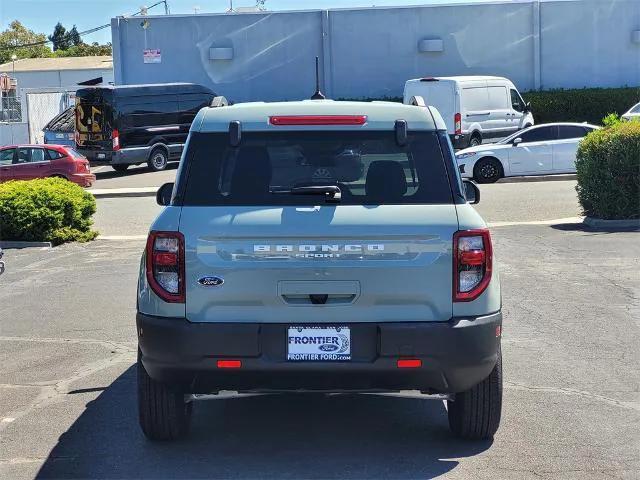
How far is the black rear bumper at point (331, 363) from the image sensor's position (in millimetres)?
5406

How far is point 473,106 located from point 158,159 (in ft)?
30.4

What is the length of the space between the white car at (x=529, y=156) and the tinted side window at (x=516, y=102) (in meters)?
6.99

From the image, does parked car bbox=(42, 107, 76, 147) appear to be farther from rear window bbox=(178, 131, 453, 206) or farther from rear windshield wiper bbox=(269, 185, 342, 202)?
rear windshield wiper bbox=(269, 185, 342, 202)

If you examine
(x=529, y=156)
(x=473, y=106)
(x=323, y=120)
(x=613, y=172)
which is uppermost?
(x=323, y=120)

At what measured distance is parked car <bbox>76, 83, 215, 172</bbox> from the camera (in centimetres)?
2984

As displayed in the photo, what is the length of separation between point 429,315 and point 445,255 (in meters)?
0.32

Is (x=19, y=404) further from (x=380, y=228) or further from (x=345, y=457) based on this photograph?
(x=380, y=228)

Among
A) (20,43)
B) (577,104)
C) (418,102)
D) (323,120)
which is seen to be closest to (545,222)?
(418,102)

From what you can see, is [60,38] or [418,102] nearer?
[418,102]

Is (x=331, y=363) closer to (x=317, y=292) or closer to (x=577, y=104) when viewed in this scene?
(x=317, y=292)

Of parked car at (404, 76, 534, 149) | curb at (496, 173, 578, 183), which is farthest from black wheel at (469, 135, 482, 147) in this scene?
curb at (496, 173, 578, 183)

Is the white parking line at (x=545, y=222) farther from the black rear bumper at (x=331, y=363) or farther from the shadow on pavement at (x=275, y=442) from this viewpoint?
the black rear bumper at (x=331, y=363)

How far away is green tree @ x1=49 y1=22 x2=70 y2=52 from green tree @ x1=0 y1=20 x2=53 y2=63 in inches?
383

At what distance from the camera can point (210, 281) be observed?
5441mm
